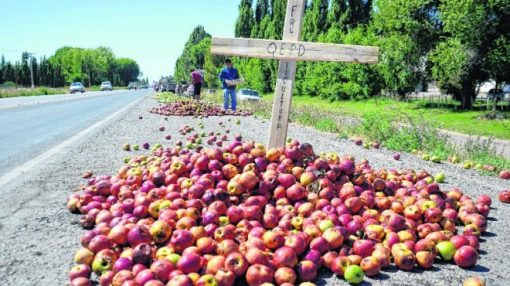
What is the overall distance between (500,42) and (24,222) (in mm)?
25254

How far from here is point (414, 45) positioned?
29.2m

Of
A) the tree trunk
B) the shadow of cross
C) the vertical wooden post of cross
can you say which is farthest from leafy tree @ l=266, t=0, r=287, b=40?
the shadow of cross

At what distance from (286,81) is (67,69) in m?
161

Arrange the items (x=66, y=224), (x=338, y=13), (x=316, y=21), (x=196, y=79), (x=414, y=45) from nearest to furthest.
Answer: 1. (x=66, y=224)
2. (x=196, y=79)
3. (x=414, y=45)
4. (x=338, y=13)
5. (x=316, y=21)

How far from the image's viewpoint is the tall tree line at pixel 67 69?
4006 inches

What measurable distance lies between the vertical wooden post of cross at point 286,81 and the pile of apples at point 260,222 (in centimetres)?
85

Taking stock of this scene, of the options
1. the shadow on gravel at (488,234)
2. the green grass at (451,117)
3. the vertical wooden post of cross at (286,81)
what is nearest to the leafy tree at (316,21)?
the green grass at (451,117)

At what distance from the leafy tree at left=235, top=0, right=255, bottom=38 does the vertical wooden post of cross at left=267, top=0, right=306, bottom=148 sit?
5374 centimetres

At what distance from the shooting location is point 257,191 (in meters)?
4.29

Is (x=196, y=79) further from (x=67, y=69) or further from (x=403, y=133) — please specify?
(x=67, y=69)

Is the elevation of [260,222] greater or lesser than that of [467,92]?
lesser

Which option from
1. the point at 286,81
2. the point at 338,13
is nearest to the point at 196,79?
the point at 286,81

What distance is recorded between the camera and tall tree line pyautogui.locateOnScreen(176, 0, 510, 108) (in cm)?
2350

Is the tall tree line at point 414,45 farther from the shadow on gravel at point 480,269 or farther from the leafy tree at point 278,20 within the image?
the shadow on gravel at point 480,269
